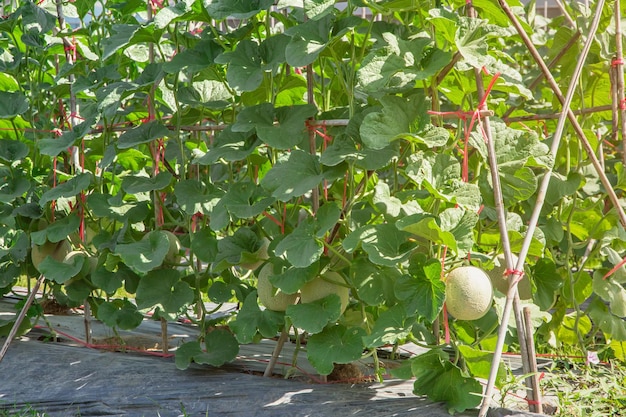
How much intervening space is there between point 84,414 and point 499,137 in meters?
1.25

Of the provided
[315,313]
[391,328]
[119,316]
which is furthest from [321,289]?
[119,316]

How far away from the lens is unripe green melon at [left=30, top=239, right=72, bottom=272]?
2.51 meters

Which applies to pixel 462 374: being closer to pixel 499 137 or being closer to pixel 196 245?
pixel 499 137

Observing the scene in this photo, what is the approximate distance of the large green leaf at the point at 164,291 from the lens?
2.20 m

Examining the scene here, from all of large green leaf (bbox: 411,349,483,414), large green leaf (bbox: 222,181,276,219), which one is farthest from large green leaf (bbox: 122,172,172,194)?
large green leaf (bbox: 411,349,483,414)

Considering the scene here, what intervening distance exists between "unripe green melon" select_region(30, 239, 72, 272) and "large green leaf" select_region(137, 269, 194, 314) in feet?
1.38

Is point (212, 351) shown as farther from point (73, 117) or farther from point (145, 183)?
point (73, 117)

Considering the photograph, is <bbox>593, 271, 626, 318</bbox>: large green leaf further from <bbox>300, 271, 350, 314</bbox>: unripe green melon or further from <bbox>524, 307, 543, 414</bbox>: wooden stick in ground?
<bbox>300, 271, 350, 314</bbox>: unripe green melon

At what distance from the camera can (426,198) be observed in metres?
1.78

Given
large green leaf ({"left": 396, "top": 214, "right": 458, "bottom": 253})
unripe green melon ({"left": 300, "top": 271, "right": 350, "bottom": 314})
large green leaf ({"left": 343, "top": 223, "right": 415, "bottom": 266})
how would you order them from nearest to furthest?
large green leaf ({"left": 396, "top": 214, "right": 458, "bottom": 253})
large green leaf ({"left": 343, "top": 223, "right": 415, "bottom": 266})
unripe green melon ({"left": 300, "top": 271, "right": 350, "bottom": 314})

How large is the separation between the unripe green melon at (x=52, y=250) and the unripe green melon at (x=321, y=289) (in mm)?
994

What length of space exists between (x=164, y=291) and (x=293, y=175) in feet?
2.09

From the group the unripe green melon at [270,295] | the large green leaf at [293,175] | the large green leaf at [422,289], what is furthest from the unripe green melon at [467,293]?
the unripe green melon at [270,295]

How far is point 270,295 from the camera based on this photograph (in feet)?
6.40
